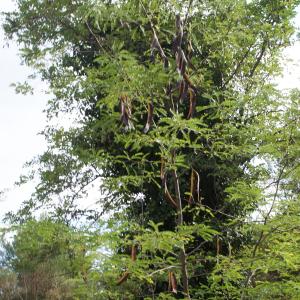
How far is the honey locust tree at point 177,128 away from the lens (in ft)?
13.9

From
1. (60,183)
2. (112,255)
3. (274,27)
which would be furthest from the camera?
(60,183)

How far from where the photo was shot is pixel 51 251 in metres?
8.07

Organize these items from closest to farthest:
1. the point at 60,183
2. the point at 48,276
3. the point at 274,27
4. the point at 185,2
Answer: the point at 185,2 → the point at 274,27 → the point at 60,183 → the point at 48,276

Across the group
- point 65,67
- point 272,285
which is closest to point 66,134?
point 65,67

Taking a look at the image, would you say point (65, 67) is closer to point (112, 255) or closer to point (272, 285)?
point (112, 255)

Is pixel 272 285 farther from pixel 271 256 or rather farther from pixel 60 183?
pixel 60 183

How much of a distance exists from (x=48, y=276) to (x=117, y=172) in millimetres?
3585

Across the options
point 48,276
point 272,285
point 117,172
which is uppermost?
point 117,172

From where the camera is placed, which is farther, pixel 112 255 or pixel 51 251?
pixel 51 251

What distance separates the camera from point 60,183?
7.80 m

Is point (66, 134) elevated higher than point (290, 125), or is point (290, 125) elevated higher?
point (66, 134)

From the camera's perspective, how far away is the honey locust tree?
4.25 metres

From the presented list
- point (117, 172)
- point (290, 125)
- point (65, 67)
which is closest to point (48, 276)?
point (117, 172)

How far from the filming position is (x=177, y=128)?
4.12 meters
